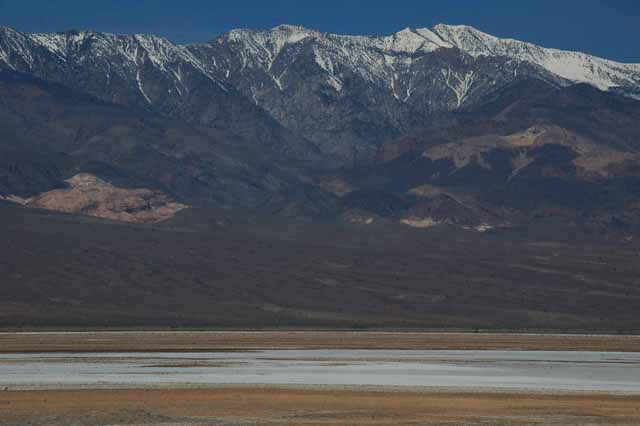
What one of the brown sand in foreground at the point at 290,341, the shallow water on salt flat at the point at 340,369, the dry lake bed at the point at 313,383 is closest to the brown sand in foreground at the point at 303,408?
the dry lake bed at the point at 313,383

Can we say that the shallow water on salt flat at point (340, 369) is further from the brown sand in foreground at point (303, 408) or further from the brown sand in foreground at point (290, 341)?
the brown sand in foreground at point (290, 341)

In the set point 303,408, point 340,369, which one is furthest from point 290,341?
point 303,408

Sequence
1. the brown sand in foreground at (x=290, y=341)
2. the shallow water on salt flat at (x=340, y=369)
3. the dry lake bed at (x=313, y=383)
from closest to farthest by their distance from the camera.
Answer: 1. the dry lake bed at (x=313, y=383)
2. the shallow water on salt flat at (x=340, y=369)
3. the brown sand in foreground at (x=290, y=341)

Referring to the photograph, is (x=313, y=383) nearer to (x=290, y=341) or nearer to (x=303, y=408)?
(x=303, y=408)

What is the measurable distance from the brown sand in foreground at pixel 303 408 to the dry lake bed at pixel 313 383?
0.18 ft

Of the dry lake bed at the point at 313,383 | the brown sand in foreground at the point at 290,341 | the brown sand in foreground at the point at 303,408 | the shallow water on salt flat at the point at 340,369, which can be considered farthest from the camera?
the brown sand in foreground at the point at 290,341

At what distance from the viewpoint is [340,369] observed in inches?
3088

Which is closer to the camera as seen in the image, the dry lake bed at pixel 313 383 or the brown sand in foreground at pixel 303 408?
the brown sand in foreground at pixel 303 408

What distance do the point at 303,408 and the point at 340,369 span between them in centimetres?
2339

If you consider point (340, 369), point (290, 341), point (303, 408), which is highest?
point (290, 341)

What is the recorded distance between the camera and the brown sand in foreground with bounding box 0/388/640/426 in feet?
165

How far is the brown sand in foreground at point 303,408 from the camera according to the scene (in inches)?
1978

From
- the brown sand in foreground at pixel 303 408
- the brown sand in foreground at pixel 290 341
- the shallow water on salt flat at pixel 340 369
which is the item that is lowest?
the brown sand in foreground at pixel 303 408

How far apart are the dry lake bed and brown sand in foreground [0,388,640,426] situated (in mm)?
55
